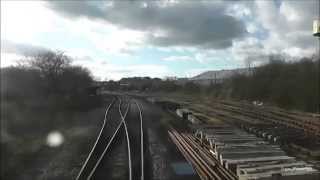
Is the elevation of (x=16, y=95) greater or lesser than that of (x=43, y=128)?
greater

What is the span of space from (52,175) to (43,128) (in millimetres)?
7995

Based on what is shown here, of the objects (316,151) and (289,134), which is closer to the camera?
(316,151)

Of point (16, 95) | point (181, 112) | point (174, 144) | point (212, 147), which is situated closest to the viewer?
point (16, 95)

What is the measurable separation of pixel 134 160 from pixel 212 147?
9.23 feet

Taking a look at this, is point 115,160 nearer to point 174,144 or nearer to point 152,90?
point 174,144

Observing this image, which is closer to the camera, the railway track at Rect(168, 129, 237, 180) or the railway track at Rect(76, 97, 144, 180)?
the railway track at Rect(168, 129, 237, 180)

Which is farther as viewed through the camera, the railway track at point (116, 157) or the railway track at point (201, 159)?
the railway track at point (116, 157)

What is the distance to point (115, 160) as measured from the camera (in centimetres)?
1400

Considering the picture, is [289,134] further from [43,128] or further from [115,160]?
[43,128]

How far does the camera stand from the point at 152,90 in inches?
4459

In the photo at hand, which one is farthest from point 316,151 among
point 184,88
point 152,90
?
point 152,90

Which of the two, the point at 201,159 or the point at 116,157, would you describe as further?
the point at 116,157

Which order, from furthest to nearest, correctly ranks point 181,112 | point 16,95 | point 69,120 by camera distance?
1. point 181,112
2. point 69,120
3. point 16,95

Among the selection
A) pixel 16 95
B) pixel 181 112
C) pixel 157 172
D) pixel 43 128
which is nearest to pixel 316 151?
pixel 157 172
